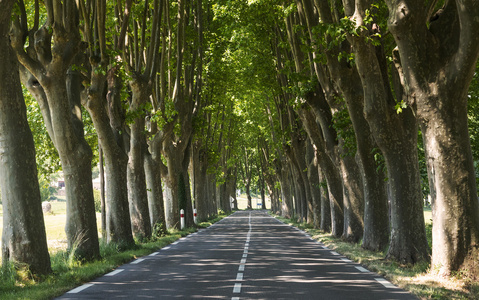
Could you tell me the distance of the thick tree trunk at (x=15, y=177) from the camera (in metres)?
9.28

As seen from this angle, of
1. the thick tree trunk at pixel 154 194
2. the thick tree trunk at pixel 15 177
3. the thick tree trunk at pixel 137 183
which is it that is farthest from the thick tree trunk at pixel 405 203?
the thick tree trunk at pixel 154 194

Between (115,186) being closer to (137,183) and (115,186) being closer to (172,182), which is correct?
(137,183)

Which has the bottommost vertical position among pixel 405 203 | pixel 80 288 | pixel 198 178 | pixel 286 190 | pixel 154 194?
pixel 80 288

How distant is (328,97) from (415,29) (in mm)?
7747

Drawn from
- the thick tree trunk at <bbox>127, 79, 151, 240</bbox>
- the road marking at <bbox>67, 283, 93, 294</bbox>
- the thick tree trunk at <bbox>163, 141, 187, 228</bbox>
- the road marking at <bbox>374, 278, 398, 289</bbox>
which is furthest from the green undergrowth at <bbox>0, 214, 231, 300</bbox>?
the thick tree trunk at <bbox>163, 141, 187, 228</bbox>

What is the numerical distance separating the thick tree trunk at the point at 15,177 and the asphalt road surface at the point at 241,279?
1.24 metres

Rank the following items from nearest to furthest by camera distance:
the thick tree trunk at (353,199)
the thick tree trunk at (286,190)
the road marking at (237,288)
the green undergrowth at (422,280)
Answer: the green undergrowth at (422,280) < the road marking at (237,288) < the thick tree trunk at (353,199) < the thick tree trunk at (286,190)

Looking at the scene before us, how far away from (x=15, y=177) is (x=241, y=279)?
13.6 feet

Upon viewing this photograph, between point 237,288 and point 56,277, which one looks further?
point 56,277

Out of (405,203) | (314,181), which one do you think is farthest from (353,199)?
(314,181)

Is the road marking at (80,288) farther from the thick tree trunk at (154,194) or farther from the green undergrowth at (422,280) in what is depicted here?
the thick tree trunk at (154,194)

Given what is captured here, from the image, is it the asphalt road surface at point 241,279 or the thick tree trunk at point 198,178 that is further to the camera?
the thick tree trunk at point 198,178

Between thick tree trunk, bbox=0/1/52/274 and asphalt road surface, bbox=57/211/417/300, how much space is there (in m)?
1.24

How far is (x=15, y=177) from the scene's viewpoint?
30.7 feet
